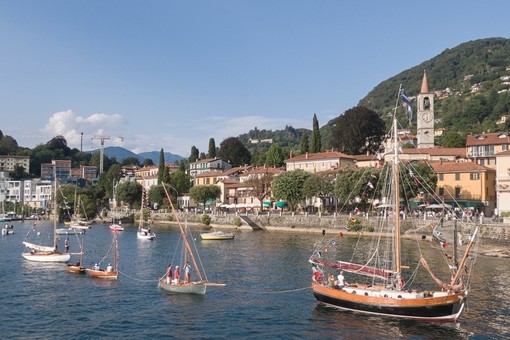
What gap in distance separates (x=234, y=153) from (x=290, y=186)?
76790 mm

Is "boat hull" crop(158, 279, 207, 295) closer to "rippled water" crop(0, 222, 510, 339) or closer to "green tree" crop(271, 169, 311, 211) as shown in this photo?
"rippled water" crop(0, 222, 510, 339)

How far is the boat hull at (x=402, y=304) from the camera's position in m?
31.9

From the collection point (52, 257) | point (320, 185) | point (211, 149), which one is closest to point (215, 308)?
point (52, 257)

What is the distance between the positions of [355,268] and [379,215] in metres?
45.6

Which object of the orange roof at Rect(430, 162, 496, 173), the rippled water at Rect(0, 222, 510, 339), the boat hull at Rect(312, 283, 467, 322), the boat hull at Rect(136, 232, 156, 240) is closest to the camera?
the rippled water at Rect(0, 222, 510, 339)

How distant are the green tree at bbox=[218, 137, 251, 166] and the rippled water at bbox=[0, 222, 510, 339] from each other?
396ft

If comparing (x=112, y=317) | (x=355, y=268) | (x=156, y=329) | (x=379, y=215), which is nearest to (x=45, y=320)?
(x=112, y=317)

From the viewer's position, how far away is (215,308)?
119 ft

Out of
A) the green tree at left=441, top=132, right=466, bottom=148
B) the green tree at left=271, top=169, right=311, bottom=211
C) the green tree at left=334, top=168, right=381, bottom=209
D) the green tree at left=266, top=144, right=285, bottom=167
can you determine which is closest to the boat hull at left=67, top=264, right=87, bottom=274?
the green tree at left=334, top=168, right=381, bottom=209

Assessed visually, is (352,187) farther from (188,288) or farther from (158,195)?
(158,195)

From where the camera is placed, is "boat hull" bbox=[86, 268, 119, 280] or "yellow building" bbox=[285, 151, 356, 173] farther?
"yellow building" bbox=[285, 151, 356, 173]

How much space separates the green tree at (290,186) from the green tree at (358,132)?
33.8 metres

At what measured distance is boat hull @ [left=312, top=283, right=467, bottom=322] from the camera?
31.9 m

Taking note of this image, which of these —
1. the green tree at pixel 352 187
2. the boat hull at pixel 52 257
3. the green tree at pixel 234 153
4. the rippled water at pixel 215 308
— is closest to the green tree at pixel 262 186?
the green tree at pixel 352 187
